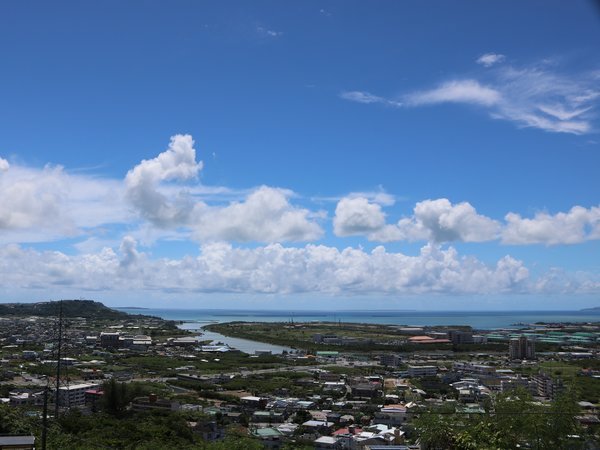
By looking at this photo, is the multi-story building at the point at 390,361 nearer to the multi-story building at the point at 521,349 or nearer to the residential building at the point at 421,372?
the residential building at the point at 421,372

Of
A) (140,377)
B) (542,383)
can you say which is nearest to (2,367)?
(140,377)

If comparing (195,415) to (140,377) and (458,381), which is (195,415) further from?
(458,381)

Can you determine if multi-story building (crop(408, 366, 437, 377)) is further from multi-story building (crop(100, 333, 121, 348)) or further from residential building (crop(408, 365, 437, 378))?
multi-story building (crop(100, 333, 121, 348))

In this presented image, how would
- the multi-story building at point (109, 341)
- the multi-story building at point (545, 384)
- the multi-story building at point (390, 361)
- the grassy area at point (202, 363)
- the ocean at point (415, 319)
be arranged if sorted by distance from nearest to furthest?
the multi-story building at point (545, 384) < the grassy area at point (202, 363) < the multi-story building at point (390, 361) < the multi-story building at point (109, 341) < the ocean at point (415, 319)

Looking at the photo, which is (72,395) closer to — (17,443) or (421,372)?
(17,443)

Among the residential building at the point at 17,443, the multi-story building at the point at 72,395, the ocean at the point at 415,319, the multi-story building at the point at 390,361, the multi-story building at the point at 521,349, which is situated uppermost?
the residential building at the point at 17,443

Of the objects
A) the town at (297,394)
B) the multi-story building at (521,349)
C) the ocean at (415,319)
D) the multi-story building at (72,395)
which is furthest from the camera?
the ocean at (415,319)

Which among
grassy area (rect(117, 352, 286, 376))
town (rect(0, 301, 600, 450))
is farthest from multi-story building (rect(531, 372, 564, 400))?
grassy area (rect(117, 352, 286, 376))

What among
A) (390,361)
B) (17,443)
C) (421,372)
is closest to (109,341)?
(390,361)

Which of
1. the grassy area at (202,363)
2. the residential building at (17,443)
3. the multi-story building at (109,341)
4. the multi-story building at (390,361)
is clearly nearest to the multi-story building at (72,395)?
the grassy area at (202,363)
